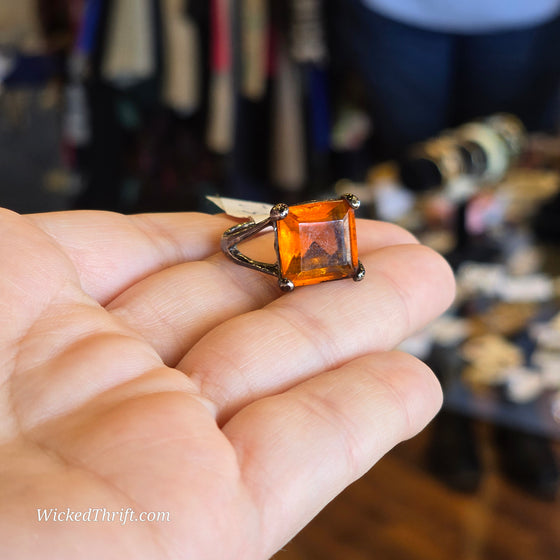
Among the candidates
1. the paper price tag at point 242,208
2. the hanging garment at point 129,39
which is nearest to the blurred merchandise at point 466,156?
the paper price tag at point 242,208

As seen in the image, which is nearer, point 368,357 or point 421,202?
point 368,357

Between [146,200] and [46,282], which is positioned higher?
[46,282]

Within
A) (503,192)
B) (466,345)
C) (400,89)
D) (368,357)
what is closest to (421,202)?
(503,192)

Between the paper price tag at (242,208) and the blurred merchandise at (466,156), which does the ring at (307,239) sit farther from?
the blurred merchandise at (466,156)

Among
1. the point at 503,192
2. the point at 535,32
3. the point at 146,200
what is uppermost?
the point at 535,32

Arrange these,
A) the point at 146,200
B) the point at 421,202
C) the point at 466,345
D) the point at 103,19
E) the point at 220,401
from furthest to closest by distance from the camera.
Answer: the point at 146,200, the point at 103,19, the point at 421,202, the point at 466,345, the point at 220,401

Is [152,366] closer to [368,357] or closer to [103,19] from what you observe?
[368,357]
